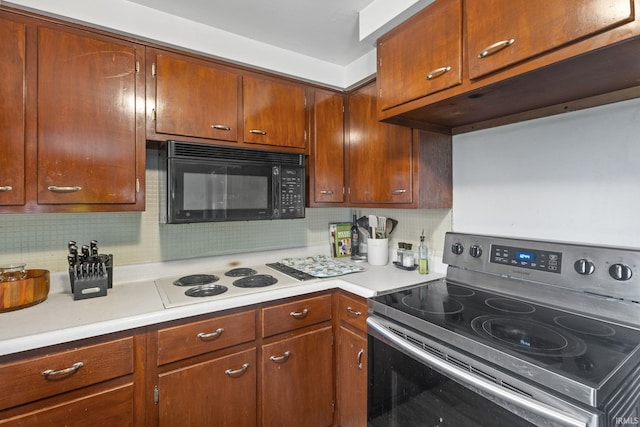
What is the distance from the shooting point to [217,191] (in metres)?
1.66

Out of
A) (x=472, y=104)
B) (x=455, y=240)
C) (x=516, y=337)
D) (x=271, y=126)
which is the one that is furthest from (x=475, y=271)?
(x=271, y=126)

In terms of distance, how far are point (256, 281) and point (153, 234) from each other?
68 centimetres

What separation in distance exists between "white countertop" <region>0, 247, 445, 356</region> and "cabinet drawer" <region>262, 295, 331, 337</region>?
0.06 m

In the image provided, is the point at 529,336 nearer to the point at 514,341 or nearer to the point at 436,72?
the point at 514,341

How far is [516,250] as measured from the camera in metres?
1.43

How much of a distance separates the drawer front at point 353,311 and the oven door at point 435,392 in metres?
0.14

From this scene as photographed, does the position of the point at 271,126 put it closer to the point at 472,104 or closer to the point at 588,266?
the point at 472,104

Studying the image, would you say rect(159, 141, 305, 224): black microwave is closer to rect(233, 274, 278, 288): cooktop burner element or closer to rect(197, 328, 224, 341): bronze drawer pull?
rect(233, 274, 278, 288): cooktop burner element

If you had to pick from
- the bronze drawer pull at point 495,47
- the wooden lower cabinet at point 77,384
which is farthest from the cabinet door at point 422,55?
the wooden lower cabinet at point 77,384

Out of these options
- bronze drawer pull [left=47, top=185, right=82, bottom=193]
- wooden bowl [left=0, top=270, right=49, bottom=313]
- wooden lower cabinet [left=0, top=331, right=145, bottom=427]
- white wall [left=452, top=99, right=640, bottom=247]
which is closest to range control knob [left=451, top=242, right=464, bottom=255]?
white wall [left=452, top=99, right=640, bottom=247]

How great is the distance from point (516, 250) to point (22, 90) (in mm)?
2238

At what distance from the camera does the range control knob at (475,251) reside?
5.17 ft

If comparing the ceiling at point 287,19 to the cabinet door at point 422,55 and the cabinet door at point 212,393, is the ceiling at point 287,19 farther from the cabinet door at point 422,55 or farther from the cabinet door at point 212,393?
the cabinet door at point 212,393

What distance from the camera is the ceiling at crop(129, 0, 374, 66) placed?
150cm
